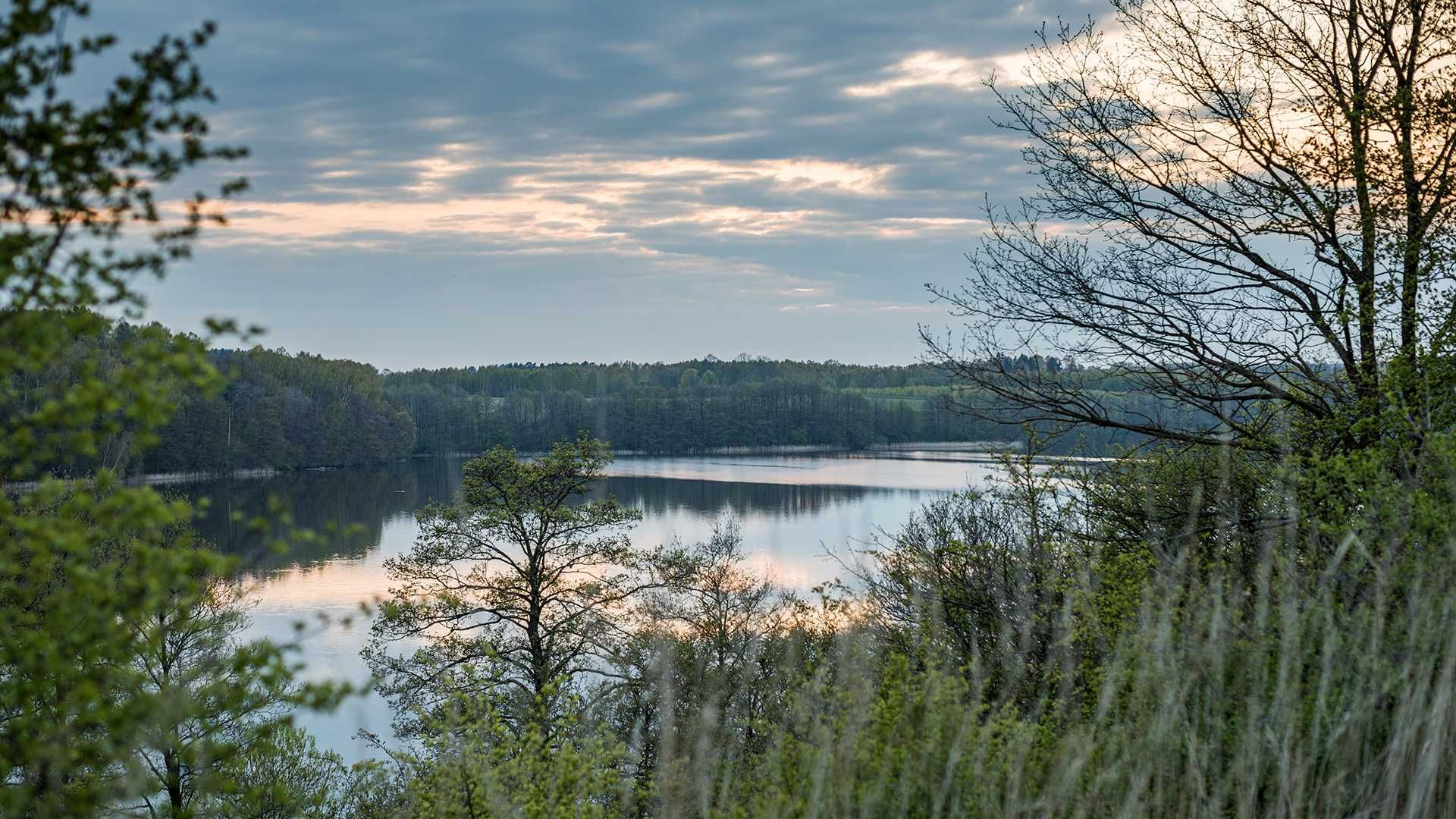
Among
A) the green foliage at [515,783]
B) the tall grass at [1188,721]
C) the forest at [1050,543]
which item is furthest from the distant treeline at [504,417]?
the tall grass at [1188,721]

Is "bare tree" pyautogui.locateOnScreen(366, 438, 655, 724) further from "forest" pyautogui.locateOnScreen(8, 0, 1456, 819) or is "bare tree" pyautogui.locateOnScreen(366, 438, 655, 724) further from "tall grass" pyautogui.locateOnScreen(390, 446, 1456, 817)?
"tall grass" pyautogui.locateOnScreen(390, 446, 1456, 817)

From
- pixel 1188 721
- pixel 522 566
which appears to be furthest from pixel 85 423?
pixel 522 566

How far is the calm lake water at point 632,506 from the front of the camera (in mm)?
21797

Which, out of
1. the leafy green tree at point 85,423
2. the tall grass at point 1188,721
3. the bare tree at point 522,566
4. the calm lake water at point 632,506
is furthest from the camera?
the calm lake water at point 632,506

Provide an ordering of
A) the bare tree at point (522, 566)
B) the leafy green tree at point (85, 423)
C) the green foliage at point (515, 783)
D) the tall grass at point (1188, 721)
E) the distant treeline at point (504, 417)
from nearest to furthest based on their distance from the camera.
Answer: the leafy green tree at point (85, 423), the tall grass at point (1188, 721), the green foliage at point (515, 783), the bare tree at point (522, 566), the distant treeline at point (504, 417)

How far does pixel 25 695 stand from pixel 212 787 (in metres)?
0.38

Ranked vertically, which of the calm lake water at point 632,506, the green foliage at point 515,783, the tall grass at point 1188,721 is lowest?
the calm lake water at point 632,506

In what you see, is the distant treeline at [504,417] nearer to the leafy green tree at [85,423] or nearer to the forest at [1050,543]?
the forest at [1050,543]

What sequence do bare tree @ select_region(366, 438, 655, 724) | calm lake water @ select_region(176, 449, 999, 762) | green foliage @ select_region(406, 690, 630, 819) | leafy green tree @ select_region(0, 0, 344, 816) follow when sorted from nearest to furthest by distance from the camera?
leafy green tree @ select_region(0, 0, 344, 816), green foliage @ select_region(406, 690, 630, 819), bare tree @ select_region(366, 438, 655, 724), calm lake water @ select_region(176, 449, 999, 762)

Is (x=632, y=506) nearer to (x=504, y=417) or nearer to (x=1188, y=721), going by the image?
(x=1188, y=721)

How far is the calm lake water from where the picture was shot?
21.8m

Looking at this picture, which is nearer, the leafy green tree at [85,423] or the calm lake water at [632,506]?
the leafy green tree at [85,423]

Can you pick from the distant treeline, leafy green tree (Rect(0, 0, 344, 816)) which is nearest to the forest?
leafy green tree (Rect(0, 0, 344, 816))

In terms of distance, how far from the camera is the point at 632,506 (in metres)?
32.8
